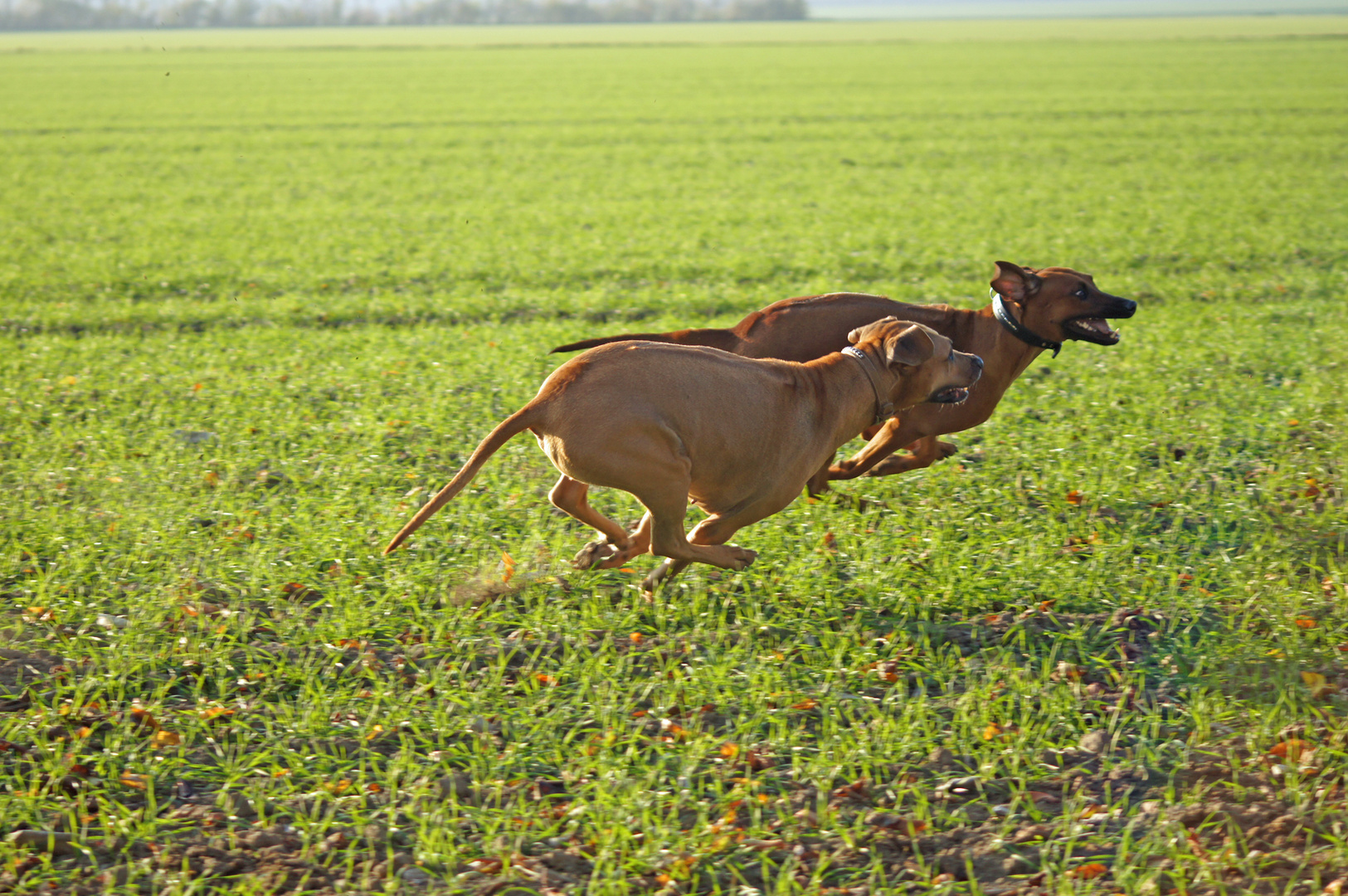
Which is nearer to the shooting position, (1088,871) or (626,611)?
(1088,871)

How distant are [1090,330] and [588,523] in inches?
141

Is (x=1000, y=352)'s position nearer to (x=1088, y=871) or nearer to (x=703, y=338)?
(x=703, y=338)

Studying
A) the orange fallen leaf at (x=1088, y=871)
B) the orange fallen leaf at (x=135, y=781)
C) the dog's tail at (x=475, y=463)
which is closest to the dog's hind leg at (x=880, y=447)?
the dog's tail at (x=475, y=463)

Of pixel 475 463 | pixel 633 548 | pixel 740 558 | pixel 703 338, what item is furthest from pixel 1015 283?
pixel 475 463

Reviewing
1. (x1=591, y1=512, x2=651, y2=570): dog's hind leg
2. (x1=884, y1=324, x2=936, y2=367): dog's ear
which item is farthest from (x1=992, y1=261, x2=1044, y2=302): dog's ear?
(x1=591, y1=512, x2=651, y2=570): dog's hind leg

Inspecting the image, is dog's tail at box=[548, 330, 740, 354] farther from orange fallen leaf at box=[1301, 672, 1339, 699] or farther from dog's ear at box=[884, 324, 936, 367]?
orange fallen leaf at box=[1301, 672, 1339, 699]

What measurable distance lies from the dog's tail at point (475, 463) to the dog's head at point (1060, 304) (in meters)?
3.52

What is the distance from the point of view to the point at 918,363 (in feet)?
20.8

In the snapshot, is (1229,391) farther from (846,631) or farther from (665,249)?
(665,249)

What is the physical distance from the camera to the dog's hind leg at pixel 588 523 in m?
6.39

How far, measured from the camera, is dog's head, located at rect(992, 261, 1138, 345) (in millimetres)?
7508

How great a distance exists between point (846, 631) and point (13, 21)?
16425cm

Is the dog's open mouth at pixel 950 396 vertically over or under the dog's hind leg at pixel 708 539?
over

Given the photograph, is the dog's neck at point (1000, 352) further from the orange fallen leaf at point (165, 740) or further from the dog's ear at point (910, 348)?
the orange fallen leaf at point (165, 740)
